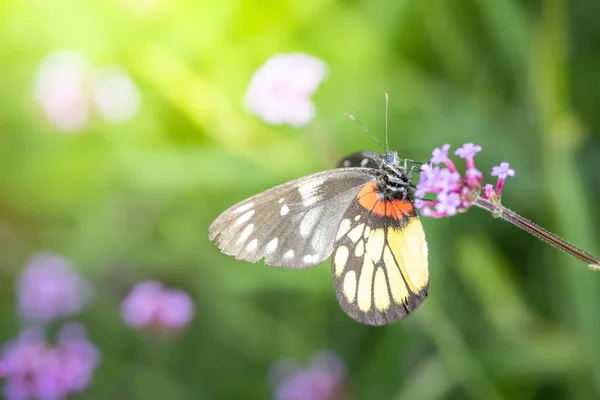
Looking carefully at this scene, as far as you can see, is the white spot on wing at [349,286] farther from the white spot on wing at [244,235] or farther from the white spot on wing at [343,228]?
the white spot on wing at [244,235]

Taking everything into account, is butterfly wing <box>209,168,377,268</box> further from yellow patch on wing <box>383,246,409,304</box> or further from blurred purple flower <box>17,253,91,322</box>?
blurred purple flower <box>17,253,91,322</box>

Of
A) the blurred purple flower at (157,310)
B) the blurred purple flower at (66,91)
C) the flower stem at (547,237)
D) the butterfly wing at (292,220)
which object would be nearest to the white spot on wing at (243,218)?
the butterfly wing at (292,220)

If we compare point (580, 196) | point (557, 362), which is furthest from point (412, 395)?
point (580, 196)

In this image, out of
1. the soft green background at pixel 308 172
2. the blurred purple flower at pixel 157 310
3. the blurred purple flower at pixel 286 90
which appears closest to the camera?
the soft green background at pixel 308 172

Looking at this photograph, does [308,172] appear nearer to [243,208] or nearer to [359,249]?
[359,249]

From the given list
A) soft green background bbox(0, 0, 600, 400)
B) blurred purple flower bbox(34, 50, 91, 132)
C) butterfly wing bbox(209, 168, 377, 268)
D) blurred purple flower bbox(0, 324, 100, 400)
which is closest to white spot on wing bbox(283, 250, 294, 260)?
butterfly wing bbox(209, 168, 377, 268)

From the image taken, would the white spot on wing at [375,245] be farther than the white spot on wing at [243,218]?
Yes

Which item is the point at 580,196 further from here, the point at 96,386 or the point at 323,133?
the point at 96,386
